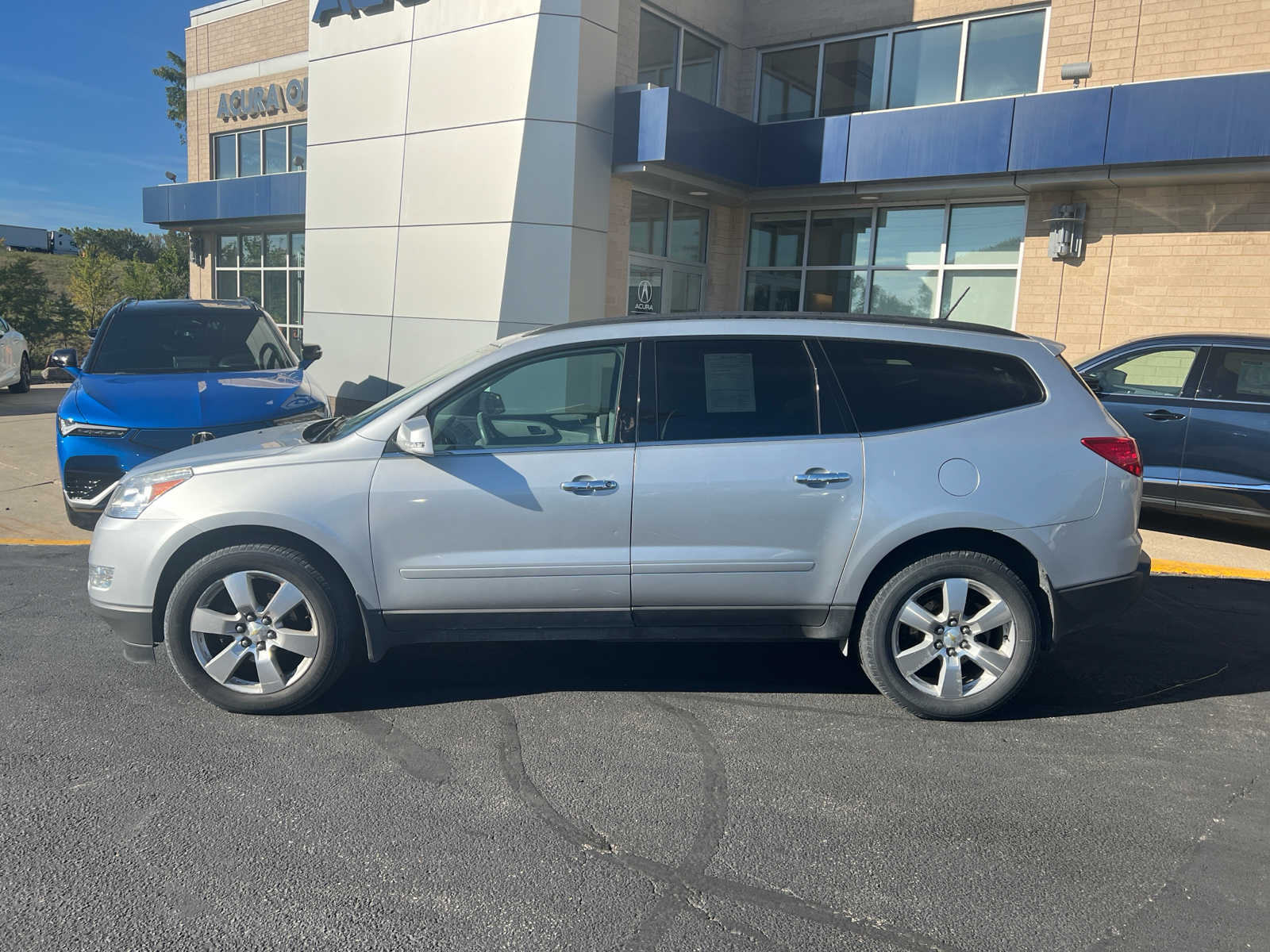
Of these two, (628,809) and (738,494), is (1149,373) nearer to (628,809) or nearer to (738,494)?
(738,494)

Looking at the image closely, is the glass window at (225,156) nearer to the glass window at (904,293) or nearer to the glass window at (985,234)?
the glass window at (904,293)

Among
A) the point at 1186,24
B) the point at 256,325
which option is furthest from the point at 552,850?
the point at 1186,24

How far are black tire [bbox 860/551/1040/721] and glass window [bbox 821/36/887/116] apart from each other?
37.4ft

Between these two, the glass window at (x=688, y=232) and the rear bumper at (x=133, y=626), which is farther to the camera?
the glass window at (x=688, y=232)

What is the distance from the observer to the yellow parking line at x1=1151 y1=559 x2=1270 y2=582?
731cm

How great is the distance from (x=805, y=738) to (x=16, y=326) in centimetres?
3028

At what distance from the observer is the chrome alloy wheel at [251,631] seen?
4324 millimetres

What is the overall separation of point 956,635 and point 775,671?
1.04 m

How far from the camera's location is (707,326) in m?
4.62

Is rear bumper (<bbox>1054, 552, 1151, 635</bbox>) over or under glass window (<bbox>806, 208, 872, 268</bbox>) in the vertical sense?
under

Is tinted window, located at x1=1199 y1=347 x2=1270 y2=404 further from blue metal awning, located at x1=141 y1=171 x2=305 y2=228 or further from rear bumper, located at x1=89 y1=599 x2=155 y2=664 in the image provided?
blue metal awning, located at x1=141 y1=171 x2=305 y2=228

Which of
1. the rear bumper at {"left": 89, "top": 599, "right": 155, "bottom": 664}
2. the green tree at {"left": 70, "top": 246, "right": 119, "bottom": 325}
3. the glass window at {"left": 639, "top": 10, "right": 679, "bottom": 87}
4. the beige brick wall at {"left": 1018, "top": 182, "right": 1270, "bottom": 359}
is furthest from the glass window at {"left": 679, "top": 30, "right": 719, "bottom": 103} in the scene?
the green tree at {"left": 70, "top": 246, "right": 119, "bottom": 325}

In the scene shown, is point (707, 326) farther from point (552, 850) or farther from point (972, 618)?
point (552, 850)

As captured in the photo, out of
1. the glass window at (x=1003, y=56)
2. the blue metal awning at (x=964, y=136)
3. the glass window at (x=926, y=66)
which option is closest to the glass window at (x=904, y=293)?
the blue metal awning at (x=964, y=136)
